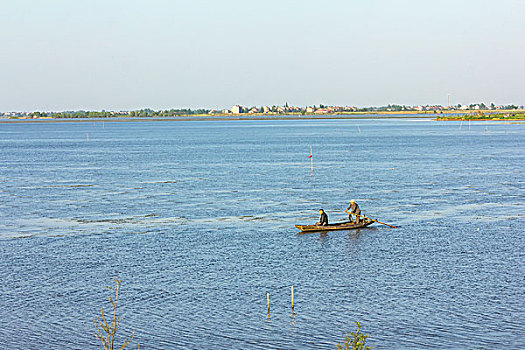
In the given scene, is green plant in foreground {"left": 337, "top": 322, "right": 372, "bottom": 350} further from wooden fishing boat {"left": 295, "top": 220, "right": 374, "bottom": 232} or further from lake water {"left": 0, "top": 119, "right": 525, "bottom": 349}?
wooden fishing boat {"left": 295, "top": 220, "right": 374, "bottom": 232}

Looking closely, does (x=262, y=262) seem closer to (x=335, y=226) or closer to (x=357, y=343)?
(x=335, y=226)

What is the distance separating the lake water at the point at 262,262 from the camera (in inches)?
1212

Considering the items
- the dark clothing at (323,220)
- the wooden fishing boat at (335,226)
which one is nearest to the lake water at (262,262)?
the wooden fishing boat at (335,226)

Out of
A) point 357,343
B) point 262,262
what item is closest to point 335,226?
point 262,262

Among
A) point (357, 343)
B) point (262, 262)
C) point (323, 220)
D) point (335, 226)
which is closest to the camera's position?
point (357, 343)

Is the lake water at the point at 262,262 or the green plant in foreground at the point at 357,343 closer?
the green plant in foreground at the point at 357,343

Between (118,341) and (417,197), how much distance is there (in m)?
46.3

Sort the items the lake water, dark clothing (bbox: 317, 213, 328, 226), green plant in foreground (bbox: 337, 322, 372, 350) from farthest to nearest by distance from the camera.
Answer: dark clothing (bbox: 317, 213, 328, 226) → the lake water → green plant in foreground (bbox: 337, 322, 372, 350)

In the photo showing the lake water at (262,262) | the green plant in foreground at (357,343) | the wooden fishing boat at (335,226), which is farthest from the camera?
the wooden fishing boat at (335,226)

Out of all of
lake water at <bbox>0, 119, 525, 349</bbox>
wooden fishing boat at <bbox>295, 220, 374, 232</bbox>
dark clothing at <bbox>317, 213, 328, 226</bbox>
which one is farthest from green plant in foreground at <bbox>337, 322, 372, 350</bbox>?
dark clothing at <bbox>317, 213, 328, 226</bbox>

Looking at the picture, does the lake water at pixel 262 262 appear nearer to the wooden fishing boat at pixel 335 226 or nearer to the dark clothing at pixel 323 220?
the wooden fishing boat at pixel 335 226

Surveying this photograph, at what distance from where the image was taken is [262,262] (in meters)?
42.7

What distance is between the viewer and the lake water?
3080 centimetres

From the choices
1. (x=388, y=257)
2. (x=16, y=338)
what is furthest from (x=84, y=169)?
(x=16, y=338)
